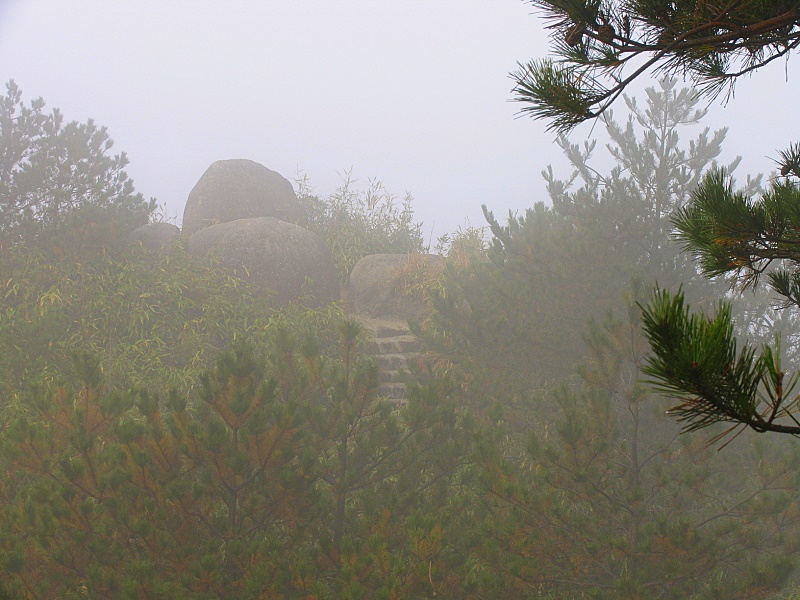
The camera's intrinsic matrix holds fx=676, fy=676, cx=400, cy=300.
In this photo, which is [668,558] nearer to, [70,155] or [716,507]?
[716,507]

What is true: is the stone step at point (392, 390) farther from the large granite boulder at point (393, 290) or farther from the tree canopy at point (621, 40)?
the tree canopy at point (621, 40)

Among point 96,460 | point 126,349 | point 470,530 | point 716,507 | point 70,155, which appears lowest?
point 716,507

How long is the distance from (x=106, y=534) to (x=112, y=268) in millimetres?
6305

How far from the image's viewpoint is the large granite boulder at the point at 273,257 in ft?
33.2

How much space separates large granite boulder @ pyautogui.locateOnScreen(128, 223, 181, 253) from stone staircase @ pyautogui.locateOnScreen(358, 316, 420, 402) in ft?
10.6

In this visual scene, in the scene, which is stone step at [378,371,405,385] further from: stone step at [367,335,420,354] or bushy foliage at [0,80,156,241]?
bushy foliage at [0,80,156,241]

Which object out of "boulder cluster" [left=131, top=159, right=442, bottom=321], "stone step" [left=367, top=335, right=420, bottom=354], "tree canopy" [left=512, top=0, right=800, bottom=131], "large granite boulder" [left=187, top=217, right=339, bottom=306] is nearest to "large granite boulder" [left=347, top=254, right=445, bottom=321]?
"boulder cluster" [left=131, top=159, right=442, bottom=321]

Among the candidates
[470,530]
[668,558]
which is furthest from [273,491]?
[668,558]

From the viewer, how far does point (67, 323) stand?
8.12m

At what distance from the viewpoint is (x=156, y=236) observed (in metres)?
10.8

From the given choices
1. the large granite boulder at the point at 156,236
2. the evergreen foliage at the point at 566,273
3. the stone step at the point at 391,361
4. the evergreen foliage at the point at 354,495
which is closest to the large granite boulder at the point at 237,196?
the large granite boulder at the point at 156,236

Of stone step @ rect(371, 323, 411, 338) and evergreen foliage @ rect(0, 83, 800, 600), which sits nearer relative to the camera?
evergreen foliage @ rect(0, 83, 800, 600)

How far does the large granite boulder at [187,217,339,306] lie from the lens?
10.1 m

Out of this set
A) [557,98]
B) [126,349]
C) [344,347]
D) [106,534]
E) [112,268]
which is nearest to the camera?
[557,98]
